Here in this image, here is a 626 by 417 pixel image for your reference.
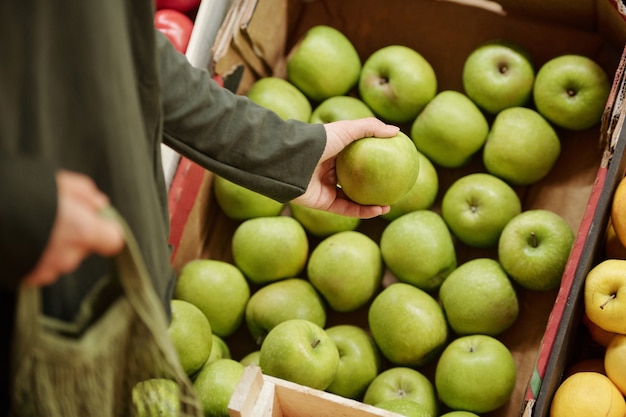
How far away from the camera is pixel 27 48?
1.43 feet

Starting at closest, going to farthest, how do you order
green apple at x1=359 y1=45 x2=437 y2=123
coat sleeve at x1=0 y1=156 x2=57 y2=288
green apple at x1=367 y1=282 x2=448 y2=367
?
coat sleeve at x1=0 y1=156 x2=57 y2=288 < green apple at x1=367 y1=282 x2=448 y2=367 < green apple at x1=359 y1=45 x2=437 y2=123

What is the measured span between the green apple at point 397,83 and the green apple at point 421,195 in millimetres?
136

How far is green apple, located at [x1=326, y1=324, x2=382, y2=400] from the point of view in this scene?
136 centimetres

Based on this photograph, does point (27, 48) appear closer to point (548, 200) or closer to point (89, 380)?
point (89, 380)

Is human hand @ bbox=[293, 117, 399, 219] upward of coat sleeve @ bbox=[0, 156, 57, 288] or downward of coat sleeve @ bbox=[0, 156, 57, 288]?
downward

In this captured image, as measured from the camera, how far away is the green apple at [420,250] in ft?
4.67

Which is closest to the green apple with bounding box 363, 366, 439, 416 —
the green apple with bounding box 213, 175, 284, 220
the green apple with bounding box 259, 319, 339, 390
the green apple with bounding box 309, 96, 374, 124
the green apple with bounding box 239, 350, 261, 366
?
the green apple with bounding box 259, 319, 339, 390

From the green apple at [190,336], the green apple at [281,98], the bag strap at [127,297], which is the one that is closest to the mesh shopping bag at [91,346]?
the bag strap at [127,297]

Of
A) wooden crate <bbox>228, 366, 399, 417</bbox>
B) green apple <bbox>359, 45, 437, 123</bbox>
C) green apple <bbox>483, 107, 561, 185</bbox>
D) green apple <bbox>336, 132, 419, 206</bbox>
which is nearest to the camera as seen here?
wooden crate <bbox>228, 366, 399, 417</bbox>

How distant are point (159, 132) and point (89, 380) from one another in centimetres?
26

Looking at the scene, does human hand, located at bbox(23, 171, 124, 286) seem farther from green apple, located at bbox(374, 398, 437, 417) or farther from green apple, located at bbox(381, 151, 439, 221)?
green apple, located at bbox(381, 151, 439, 221)

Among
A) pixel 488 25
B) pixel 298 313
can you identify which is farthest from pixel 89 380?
pixel 488 25

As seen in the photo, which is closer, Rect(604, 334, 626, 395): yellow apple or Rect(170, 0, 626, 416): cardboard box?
Rect(604, 334, 626, 395): yellow apple

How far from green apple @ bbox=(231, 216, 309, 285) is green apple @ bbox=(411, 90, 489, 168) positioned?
0.34 meters
